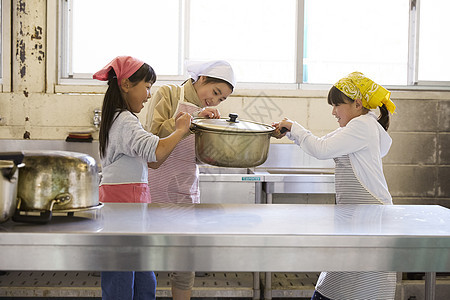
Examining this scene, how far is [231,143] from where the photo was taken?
1.61 meters

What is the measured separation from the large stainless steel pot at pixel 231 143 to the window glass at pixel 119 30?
221 cm

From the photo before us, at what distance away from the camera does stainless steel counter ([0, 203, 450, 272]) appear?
3.55 feet

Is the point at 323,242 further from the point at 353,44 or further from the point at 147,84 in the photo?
the point at 353,44

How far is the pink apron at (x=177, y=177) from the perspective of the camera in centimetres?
225

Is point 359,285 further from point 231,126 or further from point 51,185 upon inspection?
point 51,185

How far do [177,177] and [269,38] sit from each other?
195 centimetres

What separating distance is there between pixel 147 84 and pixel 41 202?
2.87 feet

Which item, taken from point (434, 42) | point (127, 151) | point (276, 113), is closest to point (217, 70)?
point (127, 151)

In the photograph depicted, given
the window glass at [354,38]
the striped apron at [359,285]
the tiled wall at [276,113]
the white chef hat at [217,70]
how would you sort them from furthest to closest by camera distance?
the window glass at [354,38] < the tiled wall at [276,113] < the white chef hat at [217,70] < the striped apron at [359,285]

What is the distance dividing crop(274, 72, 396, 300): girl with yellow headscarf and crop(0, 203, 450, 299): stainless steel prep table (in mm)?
611

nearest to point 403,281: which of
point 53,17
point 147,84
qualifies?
point 147,84

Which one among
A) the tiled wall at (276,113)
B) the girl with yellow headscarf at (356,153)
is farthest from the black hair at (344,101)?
the tiled wall at (276,113)

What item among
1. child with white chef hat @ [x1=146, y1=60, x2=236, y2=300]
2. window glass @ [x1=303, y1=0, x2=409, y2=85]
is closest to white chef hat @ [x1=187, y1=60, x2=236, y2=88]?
child with white chef hat @ [x1=146, y1=60, x2=236, y2=300]

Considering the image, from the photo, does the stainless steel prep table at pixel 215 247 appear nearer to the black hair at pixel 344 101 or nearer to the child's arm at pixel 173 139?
the child's arm at pixel 173 139
